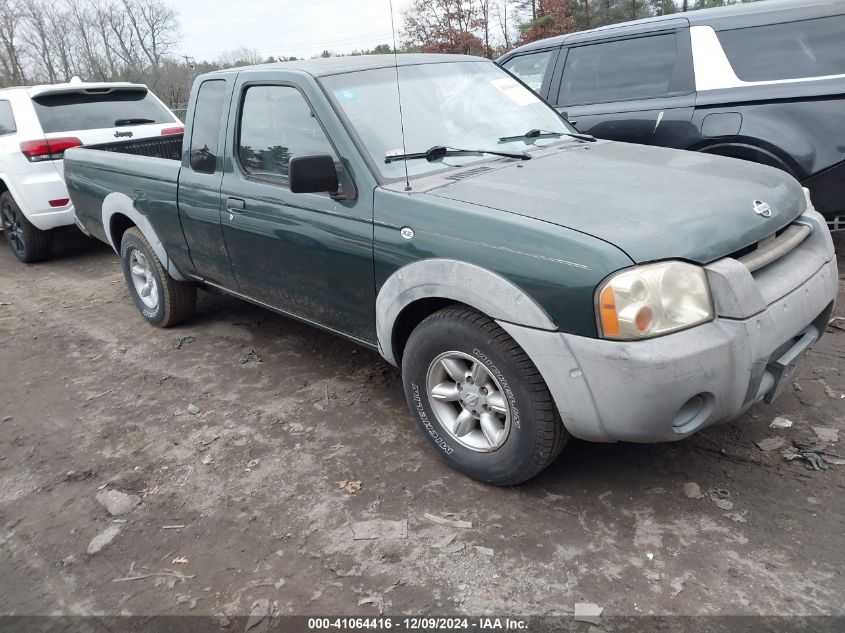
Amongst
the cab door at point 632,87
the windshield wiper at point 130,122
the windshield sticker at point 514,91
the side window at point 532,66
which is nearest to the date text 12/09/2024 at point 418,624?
the windshield sticker at point 514,91

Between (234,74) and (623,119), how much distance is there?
10.4 ft

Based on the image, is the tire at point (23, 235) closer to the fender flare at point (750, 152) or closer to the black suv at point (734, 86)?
the black suv at point (734, 86)

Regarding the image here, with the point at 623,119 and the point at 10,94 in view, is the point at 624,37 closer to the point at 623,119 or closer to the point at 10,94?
the point at 623,119

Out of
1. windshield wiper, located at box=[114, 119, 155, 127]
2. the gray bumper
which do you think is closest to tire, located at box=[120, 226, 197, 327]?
windshield wiper, located at box=[114, 119, 155, 127]

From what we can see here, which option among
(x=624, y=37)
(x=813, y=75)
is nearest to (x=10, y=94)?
(x=624, y=37)

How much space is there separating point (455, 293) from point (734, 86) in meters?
3.50

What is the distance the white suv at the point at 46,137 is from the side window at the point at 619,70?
445 cm

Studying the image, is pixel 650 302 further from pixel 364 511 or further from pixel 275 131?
pixel 275 131

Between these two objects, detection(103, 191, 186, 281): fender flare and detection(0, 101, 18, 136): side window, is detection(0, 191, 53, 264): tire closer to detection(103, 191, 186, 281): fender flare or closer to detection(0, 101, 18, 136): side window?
detection(0, 101, 18, 136): side window

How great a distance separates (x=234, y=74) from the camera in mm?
3861

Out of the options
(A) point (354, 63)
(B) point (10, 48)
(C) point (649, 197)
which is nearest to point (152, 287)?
(A) point (354, 63)

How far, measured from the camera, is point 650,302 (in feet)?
7.54

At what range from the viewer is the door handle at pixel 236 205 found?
372 centimetres

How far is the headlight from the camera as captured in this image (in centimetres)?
228
